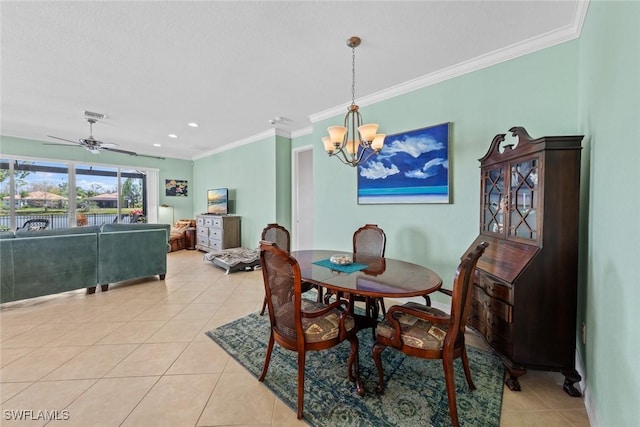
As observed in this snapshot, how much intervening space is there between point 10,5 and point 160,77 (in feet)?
3.70

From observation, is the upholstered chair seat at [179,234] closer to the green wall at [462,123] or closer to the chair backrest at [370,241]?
the green wall at [462,123]

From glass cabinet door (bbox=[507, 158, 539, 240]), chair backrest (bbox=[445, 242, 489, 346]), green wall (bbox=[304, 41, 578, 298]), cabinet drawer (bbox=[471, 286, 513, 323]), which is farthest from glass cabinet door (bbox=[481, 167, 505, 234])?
chair backrest (bbox=[445, 242, 489, 346])

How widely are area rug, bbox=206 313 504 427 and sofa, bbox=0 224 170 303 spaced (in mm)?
2344

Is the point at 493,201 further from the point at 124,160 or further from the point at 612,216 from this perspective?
the point at 124,160

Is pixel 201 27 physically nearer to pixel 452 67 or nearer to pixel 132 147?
pixel 452 67

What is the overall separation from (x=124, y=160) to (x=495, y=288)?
27.0 ft

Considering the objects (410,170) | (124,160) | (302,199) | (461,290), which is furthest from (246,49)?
(124,160)

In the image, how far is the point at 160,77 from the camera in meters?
2.84

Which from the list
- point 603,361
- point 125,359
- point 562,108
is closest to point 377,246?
point 603,361

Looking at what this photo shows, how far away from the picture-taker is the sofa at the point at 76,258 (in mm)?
2828

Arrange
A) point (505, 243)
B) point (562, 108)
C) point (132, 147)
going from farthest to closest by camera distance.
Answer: point (132, 147), point (562, 108), point (505, 243)

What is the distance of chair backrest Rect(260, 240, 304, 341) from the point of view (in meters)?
1.43

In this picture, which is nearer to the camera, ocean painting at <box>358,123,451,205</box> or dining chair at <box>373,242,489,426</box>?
dining chair at <box>373,242,489,426</box>

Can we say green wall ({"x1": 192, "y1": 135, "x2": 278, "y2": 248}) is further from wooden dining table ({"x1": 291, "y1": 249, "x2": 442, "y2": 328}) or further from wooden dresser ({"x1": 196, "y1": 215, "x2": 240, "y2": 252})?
wooden dining table ({"x1": 291, "y1": 249, "x2": 442, "y2": 328})
